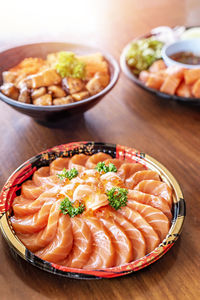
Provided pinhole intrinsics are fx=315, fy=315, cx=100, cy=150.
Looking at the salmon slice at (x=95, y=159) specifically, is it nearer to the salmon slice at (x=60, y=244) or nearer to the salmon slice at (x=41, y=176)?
the salmon slice at (x=41, y=176)

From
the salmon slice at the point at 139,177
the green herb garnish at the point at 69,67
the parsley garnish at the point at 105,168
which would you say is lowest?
the salmon slice at the point at 139,177

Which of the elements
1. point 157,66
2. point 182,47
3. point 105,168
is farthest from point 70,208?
point 182,47

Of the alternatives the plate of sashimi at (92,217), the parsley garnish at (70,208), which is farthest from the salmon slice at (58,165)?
the parsley garnish at (70,208)

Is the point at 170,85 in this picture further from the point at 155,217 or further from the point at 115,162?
the point at 155,217

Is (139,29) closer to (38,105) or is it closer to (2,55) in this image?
(2,55)

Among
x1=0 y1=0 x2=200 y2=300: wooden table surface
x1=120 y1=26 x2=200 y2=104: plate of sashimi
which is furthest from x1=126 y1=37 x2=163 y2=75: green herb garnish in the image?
x1=0 y1=0 x2=200 y2=300: wooden table surface

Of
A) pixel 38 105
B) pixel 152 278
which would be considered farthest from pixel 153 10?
pixel 152 278

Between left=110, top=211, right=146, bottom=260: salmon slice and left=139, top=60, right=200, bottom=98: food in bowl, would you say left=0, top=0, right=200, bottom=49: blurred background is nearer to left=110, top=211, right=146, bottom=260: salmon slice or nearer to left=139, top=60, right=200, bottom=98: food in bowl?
left=139, top=60, right=200, bottom=98: food in bowl
